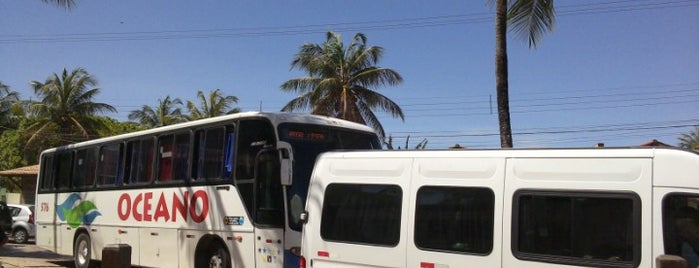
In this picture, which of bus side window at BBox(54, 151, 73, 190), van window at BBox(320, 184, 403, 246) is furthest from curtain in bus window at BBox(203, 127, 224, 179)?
bus side window at BBox(54, 151, 73, 190)

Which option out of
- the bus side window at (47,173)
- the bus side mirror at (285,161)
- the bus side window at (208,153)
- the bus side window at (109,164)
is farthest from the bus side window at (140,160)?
the bus side window at (47,173)

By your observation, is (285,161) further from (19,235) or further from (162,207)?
(19,235)

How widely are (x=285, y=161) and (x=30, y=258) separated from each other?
12099 mm

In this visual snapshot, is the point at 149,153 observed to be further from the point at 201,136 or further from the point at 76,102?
the point at 76,102

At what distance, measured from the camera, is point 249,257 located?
952cm

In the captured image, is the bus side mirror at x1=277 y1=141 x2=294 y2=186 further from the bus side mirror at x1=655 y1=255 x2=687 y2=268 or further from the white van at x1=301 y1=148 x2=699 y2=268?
the bus side mirror at x1=655 y1=255 x2=687 y2=268

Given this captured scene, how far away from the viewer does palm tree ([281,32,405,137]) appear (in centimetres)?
2848

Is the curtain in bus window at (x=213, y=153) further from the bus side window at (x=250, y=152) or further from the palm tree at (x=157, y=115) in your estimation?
the palm tree at (x=157, y=115)

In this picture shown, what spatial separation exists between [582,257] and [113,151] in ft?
36.4

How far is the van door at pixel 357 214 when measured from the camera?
250 inches

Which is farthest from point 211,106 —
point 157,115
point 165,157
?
point 165,157

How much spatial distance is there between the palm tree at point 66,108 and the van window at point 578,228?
3657 centimetres

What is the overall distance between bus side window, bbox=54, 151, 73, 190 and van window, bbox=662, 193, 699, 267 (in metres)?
14.0

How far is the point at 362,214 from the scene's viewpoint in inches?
263
